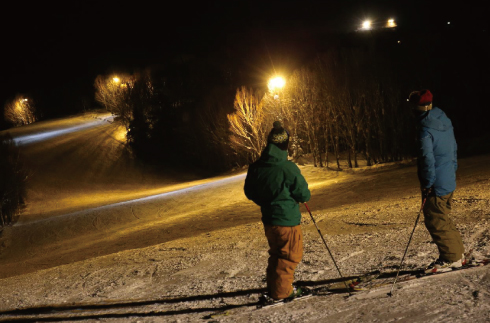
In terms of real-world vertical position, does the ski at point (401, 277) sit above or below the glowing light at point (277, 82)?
below

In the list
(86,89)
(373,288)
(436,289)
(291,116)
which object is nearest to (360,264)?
(373,288)

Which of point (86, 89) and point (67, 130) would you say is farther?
point (86, 89)

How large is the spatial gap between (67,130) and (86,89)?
23.6 m

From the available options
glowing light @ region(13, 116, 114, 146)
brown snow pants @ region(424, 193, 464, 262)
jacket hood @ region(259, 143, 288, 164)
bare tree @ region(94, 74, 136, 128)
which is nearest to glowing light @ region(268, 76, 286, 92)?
brown snow pants @ region(424, 193, 464, 262)

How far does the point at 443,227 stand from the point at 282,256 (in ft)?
5.98

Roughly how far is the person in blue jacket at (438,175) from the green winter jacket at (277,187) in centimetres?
138

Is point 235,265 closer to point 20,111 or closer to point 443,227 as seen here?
point 443,227

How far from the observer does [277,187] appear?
4.41m

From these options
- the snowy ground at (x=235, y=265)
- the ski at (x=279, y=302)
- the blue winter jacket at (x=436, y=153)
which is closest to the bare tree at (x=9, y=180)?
the snowy ground at (x=235, y=265)

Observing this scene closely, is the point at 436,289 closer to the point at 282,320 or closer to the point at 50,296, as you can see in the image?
the point at 282,320

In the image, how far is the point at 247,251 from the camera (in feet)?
23.9

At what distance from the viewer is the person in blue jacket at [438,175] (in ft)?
15.2

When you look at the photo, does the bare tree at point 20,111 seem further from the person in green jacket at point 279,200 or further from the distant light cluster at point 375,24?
the person in green jacket at point 279,200

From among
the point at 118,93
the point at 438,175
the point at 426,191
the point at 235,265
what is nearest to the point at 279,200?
the point at 426,191
